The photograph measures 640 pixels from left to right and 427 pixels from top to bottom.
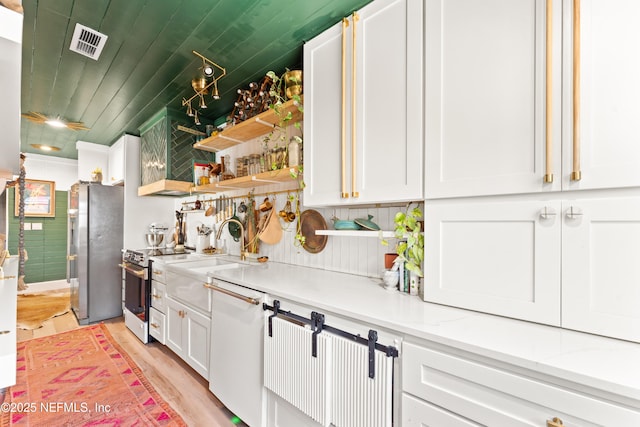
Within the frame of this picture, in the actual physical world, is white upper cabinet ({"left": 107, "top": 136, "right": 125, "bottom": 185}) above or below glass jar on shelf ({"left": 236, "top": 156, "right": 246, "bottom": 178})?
above

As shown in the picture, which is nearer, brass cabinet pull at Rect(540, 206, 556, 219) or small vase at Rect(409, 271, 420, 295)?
brass cabinet pull at Rect(540, 206, 556, 219)

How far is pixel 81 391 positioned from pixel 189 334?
0.80 meters

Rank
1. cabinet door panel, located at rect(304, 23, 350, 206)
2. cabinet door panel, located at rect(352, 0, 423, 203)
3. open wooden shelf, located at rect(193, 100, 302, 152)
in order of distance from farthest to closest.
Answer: open wooden shelf, located at rect(193, 100, 302, 152), cabinet door panel, located at rect(304, 23, 350, 206), cabinet door panel, located at rect(352, 0, 423, 203)

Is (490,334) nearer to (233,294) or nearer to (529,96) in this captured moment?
(529,96)

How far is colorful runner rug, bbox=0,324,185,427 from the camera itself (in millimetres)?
1761

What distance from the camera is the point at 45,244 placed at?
5.04 metres

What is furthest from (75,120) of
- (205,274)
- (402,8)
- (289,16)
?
(402,8)

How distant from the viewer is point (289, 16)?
5.26ft

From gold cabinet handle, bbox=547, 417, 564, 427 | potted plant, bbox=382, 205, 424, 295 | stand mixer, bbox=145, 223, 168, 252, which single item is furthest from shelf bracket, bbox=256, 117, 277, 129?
stand mixer, bbox=145, 223, 168, 252

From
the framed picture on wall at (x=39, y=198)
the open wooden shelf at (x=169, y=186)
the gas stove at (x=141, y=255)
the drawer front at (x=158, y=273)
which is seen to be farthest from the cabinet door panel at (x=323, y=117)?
the framed picture on wall at (x=39, y=198)

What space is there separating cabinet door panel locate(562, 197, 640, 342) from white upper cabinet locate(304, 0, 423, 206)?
55 cm

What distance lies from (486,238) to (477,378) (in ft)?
1.68

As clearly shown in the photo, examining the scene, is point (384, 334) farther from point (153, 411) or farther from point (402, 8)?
point (153, 411)

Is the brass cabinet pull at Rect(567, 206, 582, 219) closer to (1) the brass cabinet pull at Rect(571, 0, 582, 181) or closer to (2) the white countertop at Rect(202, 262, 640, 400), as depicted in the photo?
(1) the brass cabinet pull at Rect(571, 0, 582, 181)
